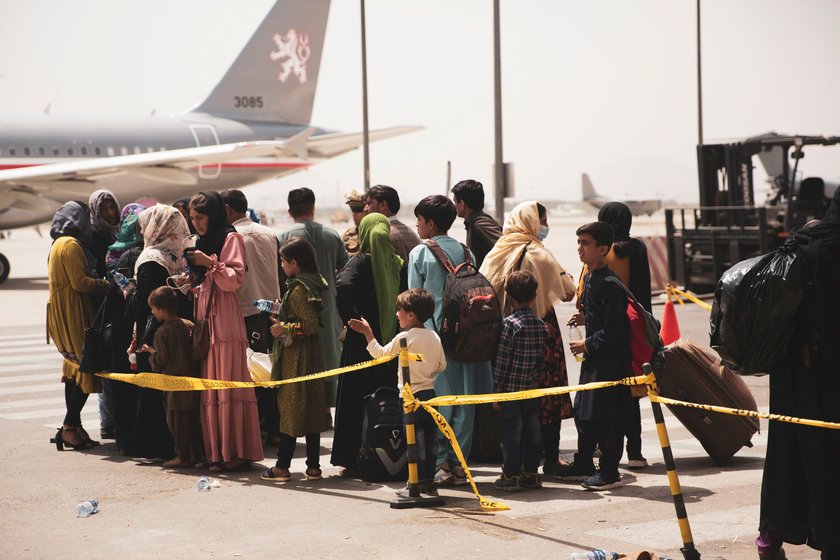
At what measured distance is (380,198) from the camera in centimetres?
825

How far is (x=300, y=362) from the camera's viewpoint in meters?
7.68

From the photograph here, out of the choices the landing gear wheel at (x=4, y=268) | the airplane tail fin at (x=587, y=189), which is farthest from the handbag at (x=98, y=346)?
the airplane tail fin at (x=587, y=189)

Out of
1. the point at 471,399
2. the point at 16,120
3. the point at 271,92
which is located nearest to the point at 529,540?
the point at 471,399

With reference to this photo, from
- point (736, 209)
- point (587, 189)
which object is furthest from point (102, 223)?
point (587, 189)

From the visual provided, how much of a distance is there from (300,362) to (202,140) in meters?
28.5

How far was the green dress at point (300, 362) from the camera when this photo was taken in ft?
25.0

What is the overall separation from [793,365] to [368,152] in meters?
26.4

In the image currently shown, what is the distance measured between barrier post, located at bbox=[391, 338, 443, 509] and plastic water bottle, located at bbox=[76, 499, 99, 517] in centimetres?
177

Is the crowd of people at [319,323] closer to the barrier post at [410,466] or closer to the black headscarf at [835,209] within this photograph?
the barrier post at [410,466]

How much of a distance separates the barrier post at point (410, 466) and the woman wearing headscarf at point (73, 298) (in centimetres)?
311

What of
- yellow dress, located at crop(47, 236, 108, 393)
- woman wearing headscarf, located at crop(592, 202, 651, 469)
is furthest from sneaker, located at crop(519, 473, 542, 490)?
yellow dress, located at crop(47, 236, 108, 393)

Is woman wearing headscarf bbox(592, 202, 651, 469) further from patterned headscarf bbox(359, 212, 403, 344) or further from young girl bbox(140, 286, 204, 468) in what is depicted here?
young girl bbox(140, 286, 204, 468)

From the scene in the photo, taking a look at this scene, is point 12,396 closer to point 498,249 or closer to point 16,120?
point 498,249

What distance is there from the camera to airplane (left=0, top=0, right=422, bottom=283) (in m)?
28.2
